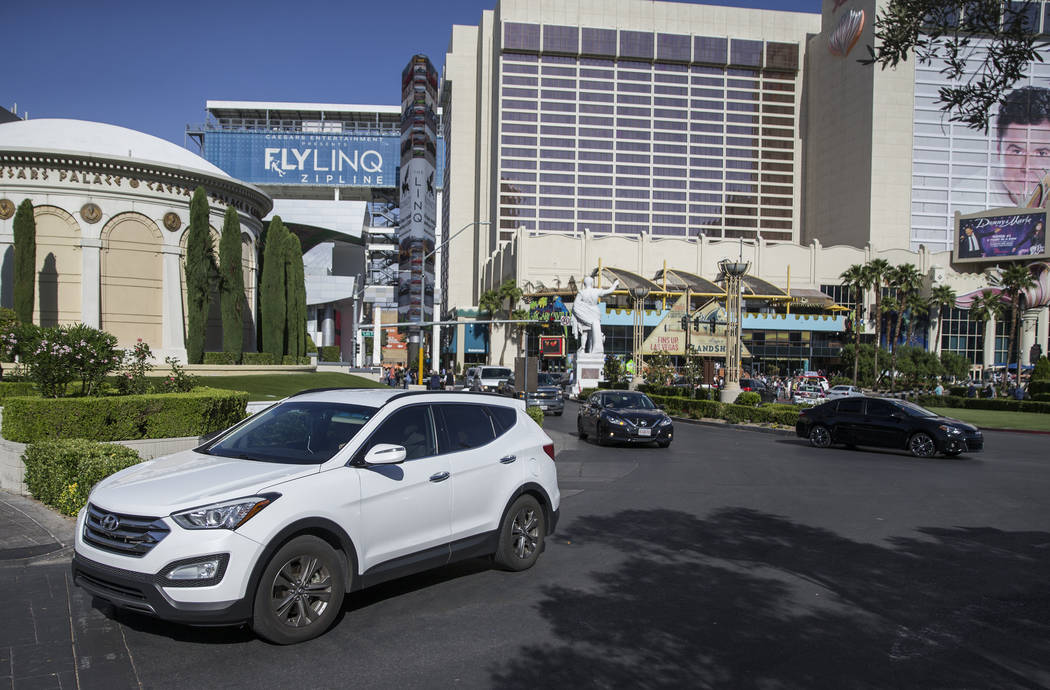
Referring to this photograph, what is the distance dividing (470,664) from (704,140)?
13149 cm

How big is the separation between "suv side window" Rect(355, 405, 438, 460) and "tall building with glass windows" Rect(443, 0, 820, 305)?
113 metres

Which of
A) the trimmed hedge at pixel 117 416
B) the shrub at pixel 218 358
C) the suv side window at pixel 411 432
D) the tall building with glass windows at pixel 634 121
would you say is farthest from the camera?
the tall building with glass windows at pixel 634 121

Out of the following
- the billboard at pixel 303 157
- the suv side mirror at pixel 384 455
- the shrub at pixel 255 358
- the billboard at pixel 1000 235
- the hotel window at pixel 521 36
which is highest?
the hotel window at pixel 521 36

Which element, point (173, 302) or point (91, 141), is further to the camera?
point (91, 141)

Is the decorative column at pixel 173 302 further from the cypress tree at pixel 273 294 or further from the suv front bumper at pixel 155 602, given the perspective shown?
the suv front bumper at pixel 155 602

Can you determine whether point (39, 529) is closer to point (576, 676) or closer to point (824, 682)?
point (576, 676)

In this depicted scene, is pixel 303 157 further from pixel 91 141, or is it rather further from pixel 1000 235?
pixel 1000 235

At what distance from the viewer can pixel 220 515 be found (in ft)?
15.2

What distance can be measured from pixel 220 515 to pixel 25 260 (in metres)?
33.3

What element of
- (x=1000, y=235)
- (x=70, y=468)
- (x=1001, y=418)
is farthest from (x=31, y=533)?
(x=1000, y=235)

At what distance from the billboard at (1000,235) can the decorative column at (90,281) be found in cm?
8677

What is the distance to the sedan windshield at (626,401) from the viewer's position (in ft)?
64.0

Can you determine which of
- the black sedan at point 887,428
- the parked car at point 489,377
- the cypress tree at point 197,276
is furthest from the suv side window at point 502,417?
the parked car at point 489,377

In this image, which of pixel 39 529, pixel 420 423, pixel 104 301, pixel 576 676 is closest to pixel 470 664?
pixel 576 676
